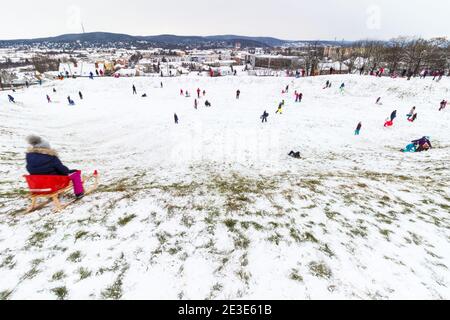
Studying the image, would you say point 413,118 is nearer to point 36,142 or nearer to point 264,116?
point 264,116

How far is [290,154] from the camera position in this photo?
1420cm

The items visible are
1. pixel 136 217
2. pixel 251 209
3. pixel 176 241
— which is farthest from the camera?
pixel 251 209

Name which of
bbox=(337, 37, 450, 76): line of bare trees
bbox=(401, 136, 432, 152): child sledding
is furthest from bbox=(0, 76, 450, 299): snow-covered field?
bbox=(337, 37, 450, 76): line of bare trees

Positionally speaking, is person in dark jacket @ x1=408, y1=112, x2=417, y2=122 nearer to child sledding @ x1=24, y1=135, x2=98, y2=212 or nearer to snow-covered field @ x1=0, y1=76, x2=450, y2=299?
snow-covered field @ x1=0, y1=76, x2=450, y2=299

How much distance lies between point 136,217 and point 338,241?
4.80 m

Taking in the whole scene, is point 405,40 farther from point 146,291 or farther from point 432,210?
point 146,291

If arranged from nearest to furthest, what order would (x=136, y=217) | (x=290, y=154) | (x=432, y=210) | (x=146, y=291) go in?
1. (x=146, y=291)
2. (x=136, y=217)
3. (x=432, y=210)
4. (x=290, y=154)

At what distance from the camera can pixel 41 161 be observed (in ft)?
16.5

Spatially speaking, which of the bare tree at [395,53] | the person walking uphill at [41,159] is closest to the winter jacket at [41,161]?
the person walking uphill at [41,159]

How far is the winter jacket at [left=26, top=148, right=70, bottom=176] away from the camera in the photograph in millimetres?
4977

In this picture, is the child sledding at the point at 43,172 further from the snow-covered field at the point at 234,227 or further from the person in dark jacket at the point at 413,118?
the person in dark jacket at the point at 413,118

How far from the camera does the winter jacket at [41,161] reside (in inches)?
196
